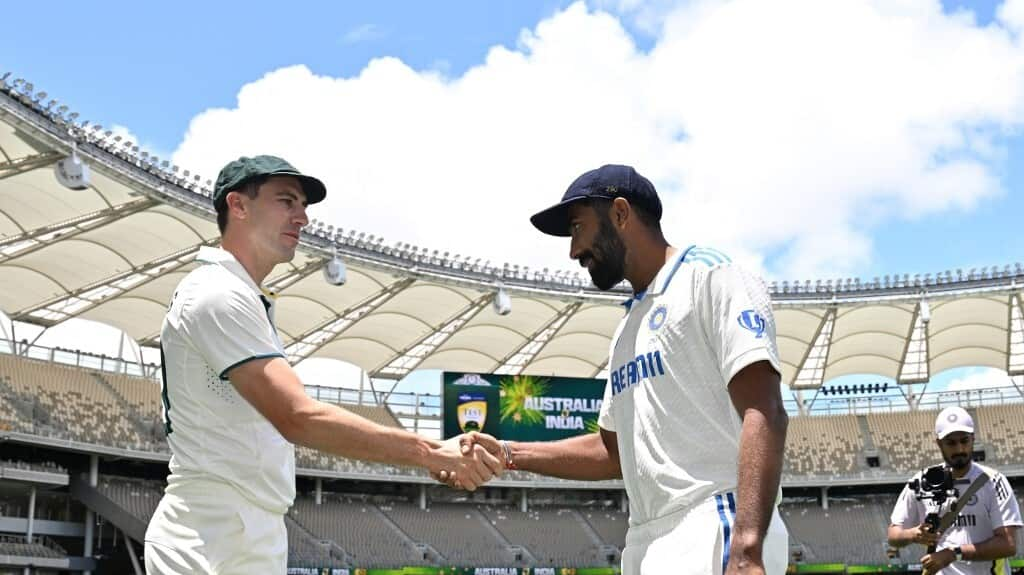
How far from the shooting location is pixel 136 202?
32.4 metres

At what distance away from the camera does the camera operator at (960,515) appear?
7070mm

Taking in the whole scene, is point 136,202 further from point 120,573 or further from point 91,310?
point 120,573

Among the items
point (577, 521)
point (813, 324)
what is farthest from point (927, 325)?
point (577, 521)

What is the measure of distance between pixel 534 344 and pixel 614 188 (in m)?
45.6

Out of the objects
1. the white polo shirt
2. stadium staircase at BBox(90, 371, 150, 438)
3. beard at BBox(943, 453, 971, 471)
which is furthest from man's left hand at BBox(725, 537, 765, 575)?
stadium staircase at BBox(90, 371, 150, 438)

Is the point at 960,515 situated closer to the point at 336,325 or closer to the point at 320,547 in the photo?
the point at 320,547

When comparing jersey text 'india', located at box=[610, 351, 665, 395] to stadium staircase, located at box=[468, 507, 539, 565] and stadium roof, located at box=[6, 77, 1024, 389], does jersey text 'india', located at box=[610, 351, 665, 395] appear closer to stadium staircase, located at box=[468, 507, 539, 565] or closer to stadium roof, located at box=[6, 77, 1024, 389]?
stadium roof, located at box=[6, 77, 1024, 389]

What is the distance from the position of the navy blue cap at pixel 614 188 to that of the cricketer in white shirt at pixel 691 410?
0.28 metres

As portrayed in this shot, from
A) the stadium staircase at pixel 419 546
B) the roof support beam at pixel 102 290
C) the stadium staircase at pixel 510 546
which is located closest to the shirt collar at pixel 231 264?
the roof support beam at pixel 102 290

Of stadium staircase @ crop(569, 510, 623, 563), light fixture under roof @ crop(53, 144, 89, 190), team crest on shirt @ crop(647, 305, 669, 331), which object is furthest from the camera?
stadium staircase @ crop(569, 510, 623, 563)

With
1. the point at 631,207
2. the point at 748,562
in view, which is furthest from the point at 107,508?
the point at 748,562

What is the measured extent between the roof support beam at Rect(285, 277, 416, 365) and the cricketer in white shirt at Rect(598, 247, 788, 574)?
1446 inches

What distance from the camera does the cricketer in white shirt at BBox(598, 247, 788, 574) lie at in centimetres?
366

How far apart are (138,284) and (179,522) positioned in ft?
117
